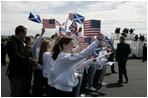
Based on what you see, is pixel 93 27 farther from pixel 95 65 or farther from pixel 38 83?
pixel 95 65

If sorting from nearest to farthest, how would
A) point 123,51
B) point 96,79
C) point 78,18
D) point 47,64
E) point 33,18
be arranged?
point 47,64 → point 33,18 → point 78,18 → point 96,79 → point 123,51

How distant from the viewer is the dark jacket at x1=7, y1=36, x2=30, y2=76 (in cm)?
408

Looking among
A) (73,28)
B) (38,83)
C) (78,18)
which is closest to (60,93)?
(38,83)

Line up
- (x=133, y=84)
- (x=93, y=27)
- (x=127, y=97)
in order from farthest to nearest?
(x=133, y=84) → (x=127, y=97) → (x=93, y=27)

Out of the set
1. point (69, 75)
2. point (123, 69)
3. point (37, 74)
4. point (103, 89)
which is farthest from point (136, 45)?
point (69, 75)

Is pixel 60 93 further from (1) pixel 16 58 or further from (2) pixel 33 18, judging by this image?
(2) pixel 33 18

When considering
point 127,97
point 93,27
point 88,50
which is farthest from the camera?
point 127,97

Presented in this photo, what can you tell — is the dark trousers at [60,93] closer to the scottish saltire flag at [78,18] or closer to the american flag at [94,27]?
the american flag at [94,27]

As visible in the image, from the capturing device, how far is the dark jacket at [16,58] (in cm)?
408

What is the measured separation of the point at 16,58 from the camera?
4.10 m

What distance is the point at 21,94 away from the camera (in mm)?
4410

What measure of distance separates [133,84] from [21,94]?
16.7 ft

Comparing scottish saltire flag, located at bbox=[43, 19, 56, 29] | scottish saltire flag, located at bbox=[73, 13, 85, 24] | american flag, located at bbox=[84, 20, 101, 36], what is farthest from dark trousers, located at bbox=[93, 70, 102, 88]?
american flag, located at bbox=[84, 20, 101, 36]

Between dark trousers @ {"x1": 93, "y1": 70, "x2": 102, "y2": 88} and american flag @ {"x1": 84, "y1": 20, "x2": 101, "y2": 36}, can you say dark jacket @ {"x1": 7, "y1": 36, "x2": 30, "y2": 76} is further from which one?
dark trousers @ {"x1": 93, "y1": 70, "x2": 102, "y2": 88}
